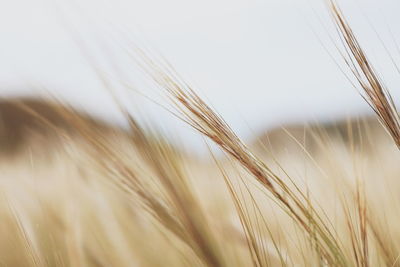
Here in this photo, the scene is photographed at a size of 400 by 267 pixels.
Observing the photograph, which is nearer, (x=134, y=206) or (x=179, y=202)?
(x=179, y=202)

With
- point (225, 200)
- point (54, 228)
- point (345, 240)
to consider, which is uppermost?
point (54, 228)

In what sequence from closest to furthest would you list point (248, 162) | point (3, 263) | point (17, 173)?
1. point (248, 162)
2. point (3, 263)
3. point (17, 173)

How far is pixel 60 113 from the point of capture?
0.46 metres

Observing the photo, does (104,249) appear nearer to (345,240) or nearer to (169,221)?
(169,221)

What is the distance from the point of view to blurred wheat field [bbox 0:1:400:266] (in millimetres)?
461

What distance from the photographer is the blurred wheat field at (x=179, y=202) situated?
461 mm

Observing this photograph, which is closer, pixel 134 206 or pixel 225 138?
pixel 225 138

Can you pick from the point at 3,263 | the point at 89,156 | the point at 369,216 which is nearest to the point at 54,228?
the point at 3,263

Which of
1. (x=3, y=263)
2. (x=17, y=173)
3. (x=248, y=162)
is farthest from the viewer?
(x=17, y=173)

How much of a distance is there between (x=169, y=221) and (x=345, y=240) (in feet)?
1.04

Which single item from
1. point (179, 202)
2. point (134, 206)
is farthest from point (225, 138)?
point (134, 206)

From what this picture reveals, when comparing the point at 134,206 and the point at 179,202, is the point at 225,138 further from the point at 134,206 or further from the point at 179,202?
the point at 134,206

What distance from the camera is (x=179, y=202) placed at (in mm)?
465

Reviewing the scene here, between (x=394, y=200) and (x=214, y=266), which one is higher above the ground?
(x=214, y=266)
